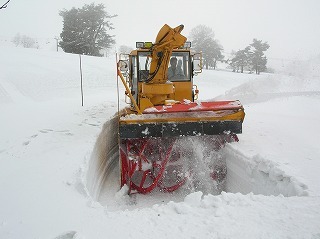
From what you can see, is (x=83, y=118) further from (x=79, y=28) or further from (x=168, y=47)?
(x=79, y=28)

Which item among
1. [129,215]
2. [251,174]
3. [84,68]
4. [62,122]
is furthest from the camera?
[84,68]

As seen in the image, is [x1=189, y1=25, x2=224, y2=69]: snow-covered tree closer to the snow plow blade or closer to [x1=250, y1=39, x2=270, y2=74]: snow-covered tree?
[x1=250, y1=39, x2=270, y2=74]: snow-covered tree

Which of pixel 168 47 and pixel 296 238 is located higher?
pixel 168 47

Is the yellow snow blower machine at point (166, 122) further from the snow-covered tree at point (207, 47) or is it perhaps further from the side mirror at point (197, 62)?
the snow-covered tree at point (207, 47)

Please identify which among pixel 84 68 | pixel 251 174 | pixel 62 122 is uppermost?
pixel 84 68

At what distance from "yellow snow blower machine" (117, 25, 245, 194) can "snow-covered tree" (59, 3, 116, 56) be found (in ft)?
92.5

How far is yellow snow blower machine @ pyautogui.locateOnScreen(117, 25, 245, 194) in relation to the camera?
17.8ft

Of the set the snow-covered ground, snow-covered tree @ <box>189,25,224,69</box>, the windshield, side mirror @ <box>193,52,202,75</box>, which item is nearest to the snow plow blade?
the snow-covered ground

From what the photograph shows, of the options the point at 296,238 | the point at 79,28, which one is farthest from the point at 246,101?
the point at 79,28

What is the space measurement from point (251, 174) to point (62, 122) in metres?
4.81

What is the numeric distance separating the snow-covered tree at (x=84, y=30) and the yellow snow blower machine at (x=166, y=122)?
2819 cm

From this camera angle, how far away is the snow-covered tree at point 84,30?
33250 millimetres

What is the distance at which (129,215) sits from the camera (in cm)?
330

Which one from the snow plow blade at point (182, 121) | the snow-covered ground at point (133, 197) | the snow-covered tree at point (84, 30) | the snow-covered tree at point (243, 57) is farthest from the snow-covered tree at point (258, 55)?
the snow plow blade at point (182, 121)
